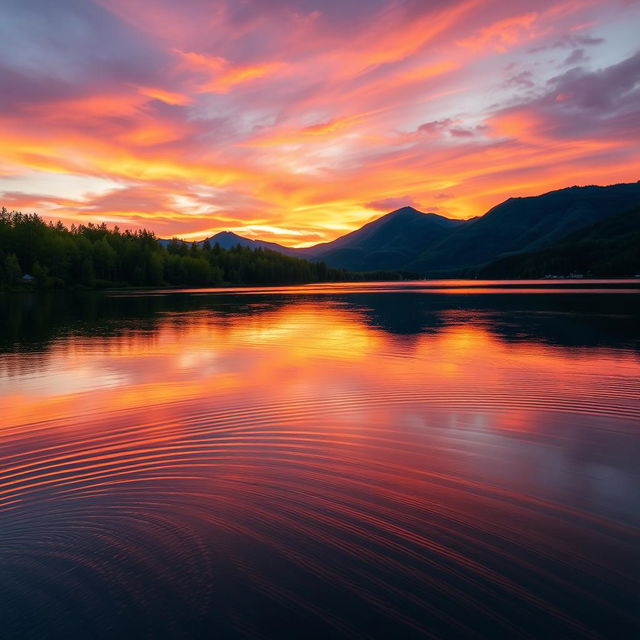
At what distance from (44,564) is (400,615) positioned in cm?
559

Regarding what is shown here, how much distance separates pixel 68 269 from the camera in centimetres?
16350

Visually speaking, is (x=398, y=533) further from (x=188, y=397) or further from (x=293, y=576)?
(x=188, y=397)

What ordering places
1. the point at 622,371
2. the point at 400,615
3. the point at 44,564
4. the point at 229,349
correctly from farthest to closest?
1. the point at 229,349
2. the point at 622,371
3. the point at 44,564
4. the point at 400,615

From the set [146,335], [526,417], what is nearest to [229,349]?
[146,335]

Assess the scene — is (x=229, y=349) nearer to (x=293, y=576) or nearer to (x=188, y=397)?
(x=188, y=397)

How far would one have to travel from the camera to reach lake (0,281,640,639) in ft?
20.9

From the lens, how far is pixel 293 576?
23.3 feet

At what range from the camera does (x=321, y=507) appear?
30.4ft

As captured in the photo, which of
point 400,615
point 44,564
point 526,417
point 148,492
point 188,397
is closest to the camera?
point 400,615

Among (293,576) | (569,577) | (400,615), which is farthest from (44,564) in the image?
(569,577)

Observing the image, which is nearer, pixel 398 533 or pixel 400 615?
pixel 400 615

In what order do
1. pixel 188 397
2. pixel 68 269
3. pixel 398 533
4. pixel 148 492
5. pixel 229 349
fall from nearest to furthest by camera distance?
1. pixel 398 533
2. pixel 148 492
3. pixel 188 397
4. pixel 229 349
5. pixel 68 269

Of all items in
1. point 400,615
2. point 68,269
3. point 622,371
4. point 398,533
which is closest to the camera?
point 400,615

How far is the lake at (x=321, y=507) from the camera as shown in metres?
6.36
